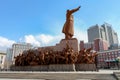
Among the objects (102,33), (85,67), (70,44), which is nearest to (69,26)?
(70,44)

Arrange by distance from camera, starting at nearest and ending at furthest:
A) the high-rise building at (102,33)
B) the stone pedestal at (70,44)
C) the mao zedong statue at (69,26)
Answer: the stone pedestal at (70,44) → the mao zedong statue at (69,26) → the high-rise building at (102,33)

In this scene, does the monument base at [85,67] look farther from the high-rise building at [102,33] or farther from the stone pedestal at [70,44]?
the high-rise building at [102,33]

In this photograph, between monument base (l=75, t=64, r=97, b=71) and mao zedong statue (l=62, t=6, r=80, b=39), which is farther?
mao zedong statue (l=62, t=6, r=80, b=39)

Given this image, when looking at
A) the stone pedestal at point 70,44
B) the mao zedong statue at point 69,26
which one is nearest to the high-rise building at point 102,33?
the mao zedong statue at point 69,26

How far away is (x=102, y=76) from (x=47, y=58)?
11671 mm

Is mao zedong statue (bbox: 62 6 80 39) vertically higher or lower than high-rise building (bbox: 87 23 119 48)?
lower

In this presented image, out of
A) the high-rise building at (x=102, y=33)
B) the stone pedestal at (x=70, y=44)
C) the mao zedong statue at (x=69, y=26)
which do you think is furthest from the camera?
the high-rise building at (x=102, y=33)

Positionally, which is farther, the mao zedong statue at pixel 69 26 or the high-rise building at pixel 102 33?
the high-rise building at pixel 102 33

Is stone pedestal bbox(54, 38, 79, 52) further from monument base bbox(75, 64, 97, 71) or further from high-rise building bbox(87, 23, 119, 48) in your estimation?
high-rise building bbox(87, 23, 119, 48)

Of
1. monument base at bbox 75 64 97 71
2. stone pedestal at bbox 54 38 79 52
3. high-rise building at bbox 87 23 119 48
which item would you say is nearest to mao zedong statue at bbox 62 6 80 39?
stone pedestal at bbox 54 38 79 52

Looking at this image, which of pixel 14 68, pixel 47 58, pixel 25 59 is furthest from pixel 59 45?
pixel 14 68

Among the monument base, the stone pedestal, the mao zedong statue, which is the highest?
the mao zedong statue

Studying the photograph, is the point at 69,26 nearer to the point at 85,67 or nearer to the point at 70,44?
the point at 70,44

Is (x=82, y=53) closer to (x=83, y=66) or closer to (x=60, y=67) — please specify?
(x=83, y=66)
